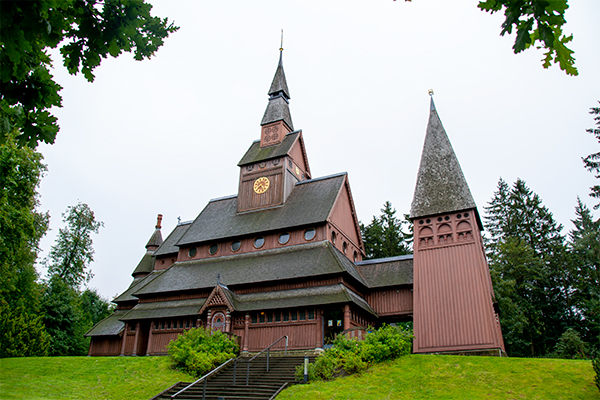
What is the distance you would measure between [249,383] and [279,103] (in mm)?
24566

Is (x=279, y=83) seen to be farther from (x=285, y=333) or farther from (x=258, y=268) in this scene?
(x=285, y=333)

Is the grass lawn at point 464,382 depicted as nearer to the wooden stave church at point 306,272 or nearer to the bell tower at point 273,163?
the wooden stave church at point 306,272

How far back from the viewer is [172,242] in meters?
37.0

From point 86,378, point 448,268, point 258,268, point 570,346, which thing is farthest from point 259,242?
point 570,346

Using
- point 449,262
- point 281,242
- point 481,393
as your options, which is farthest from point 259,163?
point 481,393

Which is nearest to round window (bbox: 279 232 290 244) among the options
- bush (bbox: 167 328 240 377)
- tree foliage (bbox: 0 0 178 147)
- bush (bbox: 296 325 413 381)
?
bush (bbox: 167 328 240 377)

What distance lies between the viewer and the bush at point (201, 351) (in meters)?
20.1

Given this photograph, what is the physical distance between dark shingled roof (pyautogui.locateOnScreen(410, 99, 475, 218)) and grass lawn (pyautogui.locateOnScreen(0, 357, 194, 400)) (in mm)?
15015

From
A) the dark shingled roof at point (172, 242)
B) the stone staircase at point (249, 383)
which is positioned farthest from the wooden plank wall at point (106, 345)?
the stone staircase at point (249, 383)

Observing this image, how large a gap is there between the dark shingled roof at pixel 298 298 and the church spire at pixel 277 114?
13.9m

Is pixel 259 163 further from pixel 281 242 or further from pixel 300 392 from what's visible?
pixel 300 392

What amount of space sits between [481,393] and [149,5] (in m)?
14.6

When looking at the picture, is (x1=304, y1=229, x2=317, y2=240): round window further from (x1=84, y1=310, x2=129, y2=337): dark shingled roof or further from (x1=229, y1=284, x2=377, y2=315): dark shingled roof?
(x1=84, y1=310, x2=129, y2=337): dark shingled roof

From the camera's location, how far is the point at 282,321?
78.5 feet
